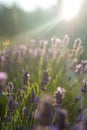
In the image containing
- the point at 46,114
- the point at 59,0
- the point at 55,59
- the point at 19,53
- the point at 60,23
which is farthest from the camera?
the point at 59,0

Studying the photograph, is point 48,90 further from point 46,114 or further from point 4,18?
point 4,18

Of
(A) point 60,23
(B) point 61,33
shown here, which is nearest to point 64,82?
(B) point 61,33

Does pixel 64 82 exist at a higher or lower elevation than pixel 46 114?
higher

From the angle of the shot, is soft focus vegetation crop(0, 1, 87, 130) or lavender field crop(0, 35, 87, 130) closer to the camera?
lavender field crop(0, 35, 87, 130)

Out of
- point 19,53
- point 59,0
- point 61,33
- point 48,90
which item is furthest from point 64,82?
point 59,0

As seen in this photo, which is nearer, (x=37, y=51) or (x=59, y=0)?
(x=37, y=51)

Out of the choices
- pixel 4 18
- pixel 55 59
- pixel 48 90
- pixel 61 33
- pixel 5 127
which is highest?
pixel 4 18

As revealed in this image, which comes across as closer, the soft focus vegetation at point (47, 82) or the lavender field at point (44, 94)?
the lavender field at point (44, 94)

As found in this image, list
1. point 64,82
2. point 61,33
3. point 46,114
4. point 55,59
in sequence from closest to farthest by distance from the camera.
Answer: point 46,114 < point 64,82 < point 55,59 < point 61,33
